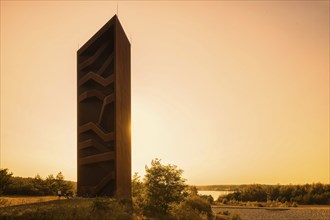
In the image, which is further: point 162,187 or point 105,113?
point 105,113

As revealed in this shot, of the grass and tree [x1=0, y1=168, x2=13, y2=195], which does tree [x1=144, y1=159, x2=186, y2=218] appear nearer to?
the grass

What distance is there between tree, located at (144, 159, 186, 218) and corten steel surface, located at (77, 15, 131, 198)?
1.72m

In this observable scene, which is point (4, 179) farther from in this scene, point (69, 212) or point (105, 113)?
point (69, 212)

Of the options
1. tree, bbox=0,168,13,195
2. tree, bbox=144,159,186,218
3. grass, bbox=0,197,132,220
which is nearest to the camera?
grass, bbox=0,197,132,220

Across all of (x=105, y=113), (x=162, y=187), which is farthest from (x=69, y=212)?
(x=105, y=113)

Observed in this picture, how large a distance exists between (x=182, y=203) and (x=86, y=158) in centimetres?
677

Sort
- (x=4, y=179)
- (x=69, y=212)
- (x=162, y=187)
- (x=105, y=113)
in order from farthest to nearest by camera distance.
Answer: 1. (x=4, y=179)
2. (x=105, y=113)
3. (x=162, y=187)
4. (x=69, y=212)

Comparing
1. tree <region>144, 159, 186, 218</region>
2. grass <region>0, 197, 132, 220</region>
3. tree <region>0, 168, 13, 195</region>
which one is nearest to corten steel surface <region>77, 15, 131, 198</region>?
tree <region>144, 159, 186, 218</region>

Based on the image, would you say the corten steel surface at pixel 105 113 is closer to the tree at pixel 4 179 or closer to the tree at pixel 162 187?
the tree at pixel 162 187

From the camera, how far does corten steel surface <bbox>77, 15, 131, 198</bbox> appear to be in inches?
869

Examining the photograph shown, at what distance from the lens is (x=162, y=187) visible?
21719 millimetres

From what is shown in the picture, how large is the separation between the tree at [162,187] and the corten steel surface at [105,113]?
1.72 meters

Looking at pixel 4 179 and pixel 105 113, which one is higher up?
pixel 105 113

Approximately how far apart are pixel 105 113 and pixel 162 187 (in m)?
6.35
